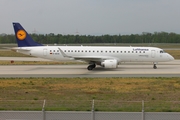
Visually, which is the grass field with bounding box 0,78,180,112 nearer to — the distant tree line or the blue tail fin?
the blue tail fin

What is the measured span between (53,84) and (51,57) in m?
12.9

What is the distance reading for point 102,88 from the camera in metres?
23.0

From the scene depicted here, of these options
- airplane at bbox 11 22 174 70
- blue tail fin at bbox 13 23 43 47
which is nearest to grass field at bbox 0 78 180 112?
airplane at bbox 11 22 174 70

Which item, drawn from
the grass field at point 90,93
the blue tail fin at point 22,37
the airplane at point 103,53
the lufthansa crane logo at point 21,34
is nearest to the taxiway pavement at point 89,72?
the airplane at point 103,53

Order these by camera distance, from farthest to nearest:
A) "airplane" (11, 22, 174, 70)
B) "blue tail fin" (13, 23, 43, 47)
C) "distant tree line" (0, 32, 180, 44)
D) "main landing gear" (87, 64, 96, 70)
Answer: "distant tree line" (0, 32, 180, 44)
"blue tail fin" (13, 23, 43, 47)
"airplane" (11, 22, 174, 70)
"main landing gear" (87, 64, 96, 70)

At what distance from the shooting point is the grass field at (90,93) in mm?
16062

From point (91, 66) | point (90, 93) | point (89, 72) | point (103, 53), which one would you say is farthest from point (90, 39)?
point (90, 93)

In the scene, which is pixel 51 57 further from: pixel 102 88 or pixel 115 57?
pixel 102 88

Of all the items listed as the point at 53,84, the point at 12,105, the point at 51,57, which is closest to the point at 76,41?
the point at 51,57

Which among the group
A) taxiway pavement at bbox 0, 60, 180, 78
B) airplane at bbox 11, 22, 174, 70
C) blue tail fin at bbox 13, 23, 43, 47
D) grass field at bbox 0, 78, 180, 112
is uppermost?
blue tail fin at bbox 13, 23, 43, 47

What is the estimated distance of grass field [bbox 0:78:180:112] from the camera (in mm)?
16062

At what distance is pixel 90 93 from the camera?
21.2 metres

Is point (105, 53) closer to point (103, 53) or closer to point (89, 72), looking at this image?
point (103, 53)

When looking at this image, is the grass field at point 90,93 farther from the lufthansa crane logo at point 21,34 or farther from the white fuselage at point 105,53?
the lufthansa crane logo at point 21,34
